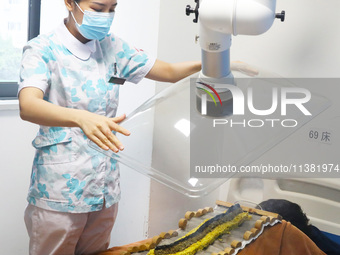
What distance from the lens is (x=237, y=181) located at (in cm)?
120

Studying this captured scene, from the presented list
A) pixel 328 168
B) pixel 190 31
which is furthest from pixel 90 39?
pixel 328 168

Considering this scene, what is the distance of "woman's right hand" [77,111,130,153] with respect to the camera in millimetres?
1093

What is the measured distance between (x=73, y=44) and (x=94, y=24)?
9cm

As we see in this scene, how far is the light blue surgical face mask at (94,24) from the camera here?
1591mm

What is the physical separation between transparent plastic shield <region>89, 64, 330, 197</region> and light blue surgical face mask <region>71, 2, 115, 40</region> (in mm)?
494

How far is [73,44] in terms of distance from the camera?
1.62 metres

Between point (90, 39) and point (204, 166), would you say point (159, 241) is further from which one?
point (90, 39)

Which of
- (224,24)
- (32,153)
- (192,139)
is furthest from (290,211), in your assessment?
(32,153)

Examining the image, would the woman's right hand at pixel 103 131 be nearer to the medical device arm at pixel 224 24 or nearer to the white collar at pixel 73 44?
the medical device arm at pixel 224 24

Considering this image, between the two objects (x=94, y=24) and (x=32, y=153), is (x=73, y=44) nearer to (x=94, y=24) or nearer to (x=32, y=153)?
(x=94, y=24)

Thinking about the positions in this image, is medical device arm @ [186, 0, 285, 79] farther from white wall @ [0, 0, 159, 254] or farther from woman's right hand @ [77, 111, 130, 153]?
white wall @ [0, 0, 159, 254]

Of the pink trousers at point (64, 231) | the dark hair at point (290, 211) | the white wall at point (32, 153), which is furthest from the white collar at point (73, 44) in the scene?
the dark hair at point (290, 211)

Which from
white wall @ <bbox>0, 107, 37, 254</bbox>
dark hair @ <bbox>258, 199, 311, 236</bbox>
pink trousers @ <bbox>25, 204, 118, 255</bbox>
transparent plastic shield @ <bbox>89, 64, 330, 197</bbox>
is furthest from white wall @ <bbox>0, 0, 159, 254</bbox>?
transparent plastic shield @ <bbox>89, 64, 330, 197</bbox>

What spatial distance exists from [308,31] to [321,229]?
663 mm
